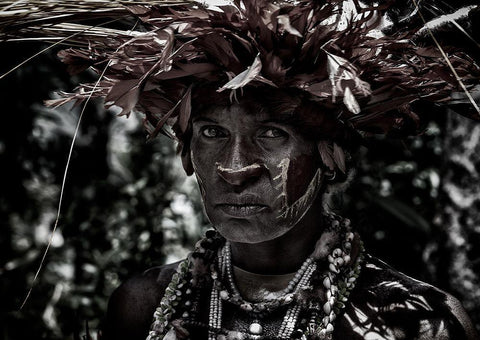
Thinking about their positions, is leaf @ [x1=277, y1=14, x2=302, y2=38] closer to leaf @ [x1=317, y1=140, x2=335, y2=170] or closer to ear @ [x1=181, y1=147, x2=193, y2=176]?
leaf @ [x1=317, y1=140, x2=335, y2=170]

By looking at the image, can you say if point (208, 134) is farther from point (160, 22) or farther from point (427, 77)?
point (427, 77)

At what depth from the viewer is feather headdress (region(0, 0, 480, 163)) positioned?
1677mm

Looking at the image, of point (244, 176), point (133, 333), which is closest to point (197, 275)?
point (133, 333)

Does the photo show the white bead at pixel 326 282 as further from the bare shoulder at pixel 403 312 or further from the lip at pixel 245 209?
the lip at pixel 245 209

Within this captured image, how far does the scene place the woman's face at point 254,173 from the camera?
5.99ft

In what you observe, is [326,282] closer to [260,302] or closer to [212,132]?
[260,302]

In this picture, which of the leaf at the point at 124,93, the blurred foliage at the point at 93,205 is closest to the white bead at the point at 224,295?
the leaf at the point at 124,93

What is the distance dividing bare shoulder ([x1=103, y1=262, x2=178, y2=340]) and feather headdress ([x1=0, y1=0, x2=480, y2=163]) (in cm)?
62

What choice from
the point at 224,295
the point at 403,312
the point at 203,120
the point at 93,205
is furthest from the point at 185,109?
the point at 93,205

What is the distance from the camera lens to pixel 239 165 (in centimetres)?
181

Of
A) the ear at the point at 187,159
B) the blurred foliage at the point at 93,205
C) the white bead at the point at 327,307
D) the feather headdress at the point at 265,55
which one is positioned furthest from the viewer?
the blurred foliage at the point at 93,205

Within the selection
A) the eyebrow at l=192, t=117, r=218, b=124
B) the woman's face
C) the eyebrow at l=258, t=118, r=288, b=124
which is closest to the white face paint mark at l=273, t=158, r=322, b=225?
the woman's face

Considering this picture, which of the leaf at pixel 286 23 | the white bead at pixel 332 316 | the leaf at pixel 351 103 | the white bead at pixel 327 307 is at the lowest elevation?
the white bead at pixel 332 316

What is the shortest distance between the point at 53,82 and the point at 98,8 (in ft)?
5.08
